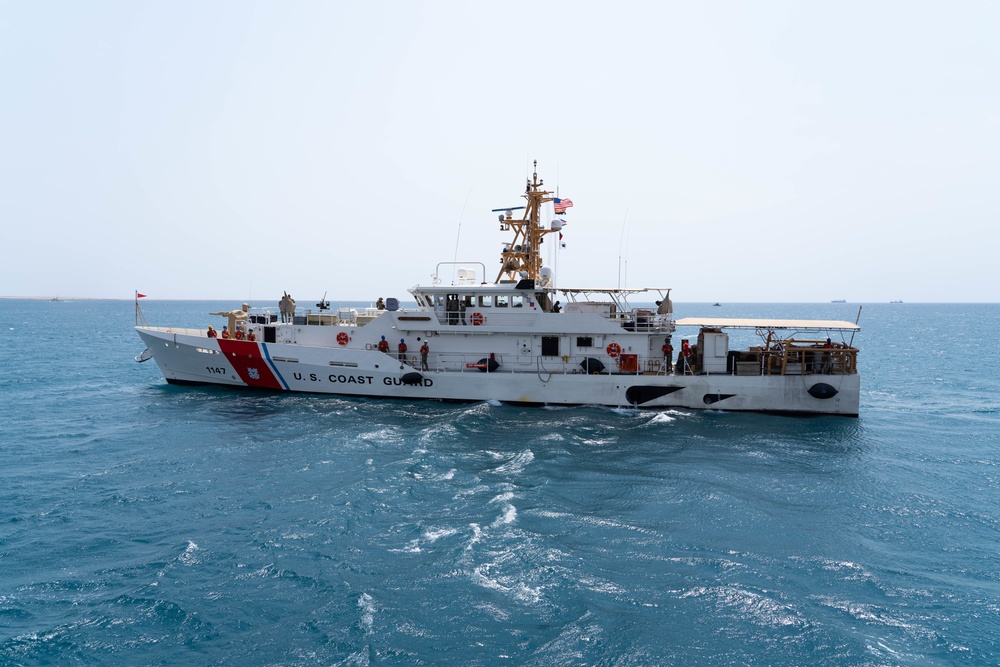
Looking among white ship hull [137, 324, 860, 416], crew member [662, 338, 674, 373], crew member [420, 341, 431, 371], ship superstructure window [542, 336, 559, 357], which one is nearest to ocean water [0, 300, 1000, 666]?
white ship hull [137, 324, 860, 416]

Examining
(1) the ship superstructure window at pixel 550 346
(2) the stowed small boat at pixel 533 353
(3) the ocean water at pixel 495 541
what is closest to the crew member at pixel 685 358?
(2) the stowed small boat at pixel 533 353

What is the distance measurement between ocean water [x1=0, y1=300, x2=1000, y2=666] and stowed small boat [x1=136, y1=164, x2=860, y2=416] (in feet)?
5.34

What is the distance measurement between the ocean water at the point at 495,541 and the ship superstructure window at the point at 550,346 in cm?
312

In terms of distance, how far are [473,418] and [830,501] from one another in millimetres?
11767

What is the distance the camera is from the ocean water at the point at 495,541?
344 inches

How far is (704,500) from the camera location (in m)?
14.2

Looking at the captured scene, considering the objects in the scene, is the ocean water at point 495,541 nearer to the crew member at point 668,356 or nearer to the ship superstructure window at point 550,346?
the crew member at point 668,356

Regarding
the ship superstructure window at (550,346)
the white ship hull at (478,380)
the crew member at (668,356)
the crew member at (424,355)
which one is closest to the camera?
the white ship hull at (478,380)

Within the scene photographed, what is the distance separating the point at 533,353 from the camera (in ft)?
79.8

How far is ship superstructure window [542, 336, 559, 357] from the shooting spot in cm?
2420

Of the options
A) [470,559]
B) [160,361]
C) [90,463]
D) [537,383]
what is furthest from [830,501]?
[160,361]

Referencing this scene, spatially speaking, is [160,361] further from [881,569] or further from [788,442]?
[881,569]

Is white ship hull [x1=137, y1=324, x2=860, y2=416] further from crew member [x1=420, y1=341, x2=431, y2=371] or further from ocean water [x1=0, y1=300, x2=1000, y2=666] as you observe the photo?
ocean water [x1=0, y1=300, x2=1000, y2=666]

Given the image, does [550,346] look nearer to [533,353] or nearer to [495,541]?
[533,353]
